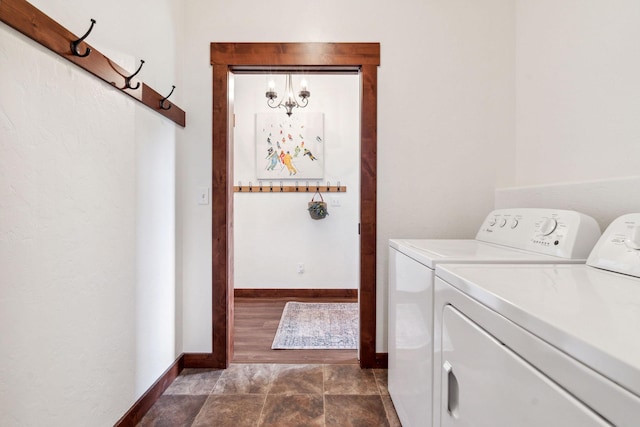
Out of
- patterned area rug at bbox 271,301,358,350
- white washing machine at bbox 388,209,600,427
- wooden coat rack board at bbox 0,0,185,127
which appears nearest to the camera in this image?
wooden coat rack board at bbox 0,0,185,127

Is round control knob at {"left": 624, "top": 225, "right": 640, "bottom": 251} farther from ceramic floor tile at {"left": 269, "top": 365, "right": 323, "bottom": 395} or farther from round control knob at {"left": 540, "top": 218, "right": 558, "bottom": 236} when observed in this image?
ceramic floor tile at {"left": 269, "top": 365, "right": 323, "bottom": 395}

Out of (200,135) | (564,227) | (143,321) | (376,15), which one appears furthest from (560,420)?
(376,15)

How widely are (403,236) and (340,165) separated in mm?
1731

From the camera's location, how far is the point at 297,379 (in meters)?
1.73

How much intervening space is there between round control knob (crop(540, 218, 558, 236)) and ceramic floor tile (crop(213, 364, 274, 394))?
1.56 m

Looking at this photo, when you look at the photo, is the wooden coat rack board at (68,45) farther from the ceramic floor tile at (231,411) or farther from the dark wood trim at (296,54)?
the ceramic floor tile at (231,411)

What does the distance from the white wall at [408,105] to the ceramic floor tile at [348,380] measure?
209 millimetres

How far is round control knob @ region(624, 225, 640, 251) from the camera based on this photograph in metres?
0.87

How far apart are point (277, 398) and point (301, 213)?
2122mm

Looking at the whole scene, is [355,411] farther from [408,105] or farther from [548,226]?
[408,105]

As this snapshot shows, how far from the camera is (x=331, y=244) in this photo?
3.43m

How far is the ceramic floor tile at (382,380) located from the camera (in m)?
1.63

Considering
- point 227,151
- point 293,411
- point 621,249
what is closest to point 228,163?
point 227,151

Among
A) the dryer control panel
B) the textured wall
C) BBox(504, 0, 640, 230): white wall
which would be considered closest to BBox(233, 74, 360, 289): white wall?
BBox(504, 0, 640, 230): white wall
